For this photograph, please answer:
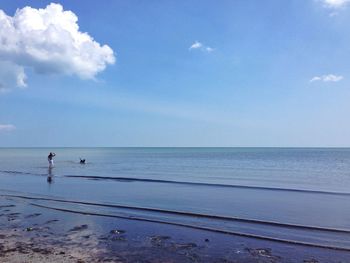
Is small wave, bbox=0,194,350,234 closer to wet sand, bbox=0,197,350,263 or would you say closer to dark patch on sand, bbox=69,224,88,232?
A: wet sand, bbox=0,197,350,263

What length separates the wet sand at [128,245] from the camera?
10.8 m

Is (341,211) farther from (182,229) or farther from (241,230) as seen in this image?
(182,229)

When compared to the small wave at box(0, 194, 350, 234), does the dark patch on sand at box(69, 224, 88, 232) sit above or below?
above

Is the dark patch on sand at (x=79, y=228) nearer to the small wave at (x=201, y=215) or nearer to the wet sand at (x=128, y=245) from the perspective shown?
the wet sand at (x=128, y=245)

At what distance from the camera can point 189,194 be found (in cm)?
2570

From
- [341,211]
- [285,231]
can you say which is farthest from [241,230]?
[341,211]

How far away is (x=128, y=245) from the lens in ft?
39.8

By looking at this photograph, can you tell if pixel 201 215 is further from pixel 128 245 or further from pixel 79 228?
pixel 128 245

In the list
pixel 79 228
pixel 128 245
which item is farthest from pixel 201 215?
pixel 128 245

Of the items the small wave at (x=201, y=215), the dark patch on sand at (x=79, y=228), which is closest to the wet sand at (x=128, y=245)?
the dark patch on sand at (x=79, y=228)

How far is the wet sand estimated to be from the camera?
10828 mm

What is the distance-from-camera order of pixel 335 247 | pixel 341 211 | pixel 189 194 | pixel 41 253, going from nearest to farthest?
pixel 41 253 < pixel 335 247 < pixel 341 211 < pixel 189 194

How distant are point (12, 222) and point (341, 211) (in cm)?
1613

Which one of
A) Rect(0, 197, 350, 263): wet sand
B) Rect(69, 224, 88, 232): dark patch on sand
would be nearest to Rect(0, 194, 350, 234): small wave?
Rect(0, 197, 350, 263): wet sand
